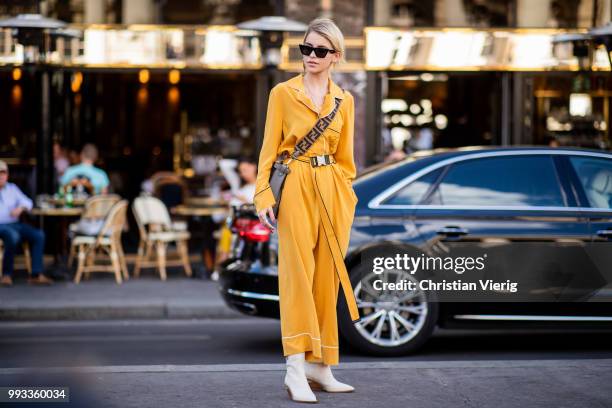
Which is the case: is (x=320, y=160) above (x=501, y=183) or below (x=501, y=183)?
above

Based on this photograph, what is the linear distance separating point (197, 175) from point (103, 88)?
1940 mm

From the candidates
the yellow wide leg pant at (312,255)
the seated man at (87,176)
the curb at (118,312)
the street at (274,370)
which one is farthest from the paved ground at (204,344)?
the seated man at (87,176)

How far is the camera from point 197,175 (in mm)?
16875

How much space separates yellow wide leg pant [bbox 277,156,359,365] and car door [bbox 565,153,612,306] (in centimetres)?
270

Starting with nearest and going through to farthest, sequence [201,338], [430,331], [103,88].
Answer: [430,331], [201,338], [103,88]

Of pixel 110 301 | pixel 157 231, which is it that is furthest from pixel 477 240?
pixel 157 231

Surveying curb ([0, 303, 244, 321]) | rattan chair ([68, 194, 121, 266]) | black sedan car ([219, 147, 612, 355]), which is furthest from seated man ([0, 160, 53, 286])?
black sedan car ([219, 147, 612, 355])

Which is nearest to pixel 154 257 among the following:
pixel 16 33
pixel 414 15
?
pixel 16 33

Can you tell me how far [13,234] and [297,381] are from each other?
7.50 m

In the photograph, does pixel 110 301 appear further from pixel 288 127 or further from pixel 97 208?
pixel 288 127

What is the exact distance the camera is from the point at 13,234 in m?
12.7

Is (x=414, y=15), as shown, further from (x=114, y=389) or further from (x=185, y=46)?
(x=114, y=389)

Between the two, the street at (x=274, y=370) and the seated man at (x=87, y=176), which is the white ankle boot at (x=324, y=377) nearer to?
the street at (x=274, y=370)

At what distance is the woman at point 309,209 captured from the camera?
19.6ft
